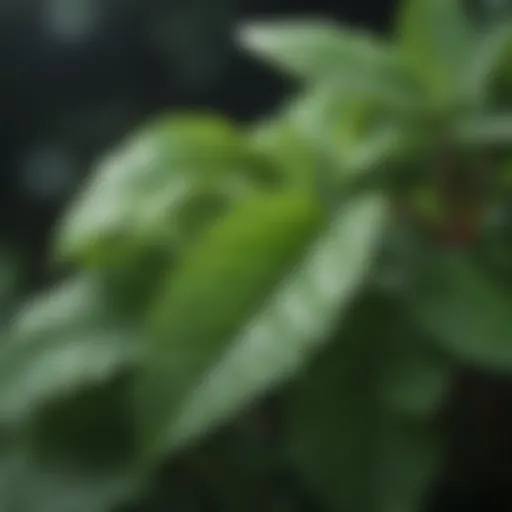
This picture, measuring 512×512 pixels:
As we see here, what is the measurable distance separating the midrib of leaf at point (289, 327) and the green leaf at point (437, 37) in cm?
14

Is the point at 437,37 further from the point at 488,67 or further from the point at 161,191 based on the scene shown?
the point at 161,191

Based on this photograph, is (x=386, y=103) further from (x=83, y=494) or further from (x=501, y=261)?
(x=83, y=494)

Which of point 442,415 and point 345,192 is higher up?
point 345,192

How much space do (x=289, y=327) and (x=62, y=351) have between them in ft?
0.41

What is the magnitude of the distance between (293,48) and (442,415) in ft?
0.68

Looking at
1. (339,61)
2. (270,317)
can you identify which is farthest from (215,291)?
(339,61)

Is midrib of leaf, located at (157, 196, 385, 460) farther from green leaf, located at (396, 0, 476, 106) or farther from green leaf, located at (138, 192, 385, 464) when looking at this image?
green leaf, located at (396, 0, 476, 106)

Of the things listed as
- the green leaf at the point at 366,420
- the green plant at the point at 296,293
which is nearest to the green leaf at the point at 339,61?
the green plant at the point at 296,293

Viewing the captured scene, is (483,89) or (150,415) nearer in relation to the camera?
(150,415)

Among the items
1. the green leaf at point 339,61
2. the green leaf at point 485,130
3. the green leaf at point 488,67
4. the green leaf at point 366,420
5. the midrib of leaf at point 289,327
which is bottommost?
the green leaf at point 366,420

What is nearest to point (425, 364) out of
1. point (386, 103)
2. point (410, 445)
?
point (410, 445)

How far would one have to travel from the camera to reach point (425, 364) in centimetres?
52

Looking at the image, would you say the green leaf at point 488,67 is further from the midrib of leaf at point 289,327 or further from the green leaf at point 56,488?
the green leaf at point 56,488

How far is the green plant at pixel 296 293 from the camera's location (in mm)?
483
